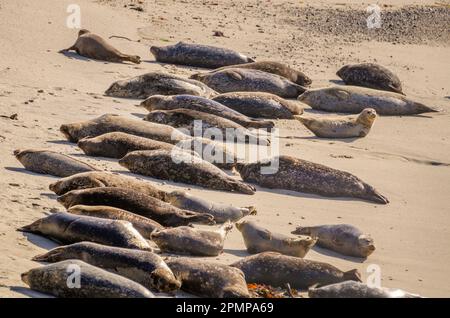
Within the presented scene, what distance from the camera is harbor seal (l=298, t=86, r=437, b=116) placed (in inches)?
583

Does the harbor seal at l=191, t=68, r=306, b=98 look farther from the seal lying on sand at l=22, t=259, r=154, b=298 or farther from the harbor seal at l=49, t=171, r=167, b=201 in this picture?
the seal lying on sand at l=22, t=259, r=154, b=298

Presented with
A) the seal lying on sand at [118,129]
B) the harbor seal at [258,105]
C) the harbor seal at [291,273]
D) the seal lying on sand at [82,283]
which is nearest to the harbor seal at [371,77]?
the harbor seal at [258,105]

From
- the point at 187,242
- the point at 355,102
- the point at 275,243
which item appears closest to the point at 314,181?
the point at 275,243

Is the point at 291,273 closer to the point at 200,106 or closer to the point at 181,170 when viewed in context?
the point at 181,170

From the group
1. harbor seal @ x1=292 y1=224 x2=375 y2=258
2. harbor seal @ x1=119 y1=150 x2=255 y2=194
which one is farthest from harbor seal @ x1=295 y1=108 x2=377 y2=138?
harbor seal @ x1=292 y1=224 x2=375 y2=258

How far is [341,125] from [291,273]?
5.48m

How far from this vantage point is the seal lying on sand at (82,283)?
7.14 metres

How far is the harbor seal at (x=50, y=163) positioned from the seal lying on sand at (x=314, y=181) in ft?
5.54

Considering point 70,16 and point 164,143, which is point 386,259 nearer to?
point 164,143

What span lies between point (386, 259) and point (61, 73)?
675cm

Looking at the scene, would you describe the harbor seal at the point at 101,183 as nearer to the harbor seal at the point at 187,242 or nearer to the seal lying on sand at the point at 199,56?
the harbor seal at the point at 187,242

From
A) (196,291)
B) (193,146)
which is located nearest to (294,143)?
(193,146)

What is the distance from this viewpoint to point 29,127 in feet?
38.6
